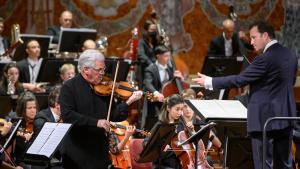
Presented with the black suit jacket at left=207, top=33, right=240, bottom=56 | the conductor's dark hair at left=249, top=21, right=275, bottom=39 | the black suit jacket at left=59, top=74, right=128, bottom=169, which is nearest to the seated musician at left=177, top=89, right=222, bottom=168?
the conductor's dark hair at left=249, top=21, right=275, bottom=39

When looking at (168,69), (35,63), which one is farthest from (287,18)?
(35,63)

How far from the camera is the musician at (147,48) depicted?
11.0m

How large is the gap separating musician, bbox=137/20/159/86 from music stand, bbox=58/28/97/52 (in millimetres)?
886

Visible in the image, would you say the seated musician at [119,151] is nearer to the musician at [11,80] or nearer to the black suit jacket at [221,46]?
the musician at [11,80]

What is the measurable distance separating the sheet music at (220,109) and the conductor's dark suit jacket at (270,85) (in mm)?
260

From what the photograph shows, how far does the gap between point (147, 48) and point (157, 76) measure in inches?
→ 39.4

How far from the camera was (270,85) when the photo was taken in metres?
6.36

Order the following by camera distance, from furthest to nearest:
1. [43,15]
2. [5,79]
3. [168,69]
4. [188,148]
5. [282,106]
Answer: [43,15]
[168,69]
[5,79]
[188,148]
[282,106]

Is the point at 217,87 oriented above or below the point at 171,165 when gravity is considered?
above

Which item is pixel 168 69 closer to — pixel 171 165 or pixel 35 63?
pixel 35 63

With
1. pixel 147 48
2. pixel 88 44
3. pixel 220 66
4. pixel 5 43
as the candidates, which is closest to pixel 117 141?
pixel 220 66

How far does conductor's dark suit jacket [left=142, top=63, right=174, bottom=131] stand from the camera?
32.6 ft

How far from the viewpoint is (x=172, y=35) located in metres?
13.3

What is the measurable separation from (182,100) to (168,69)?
235 centimetres
